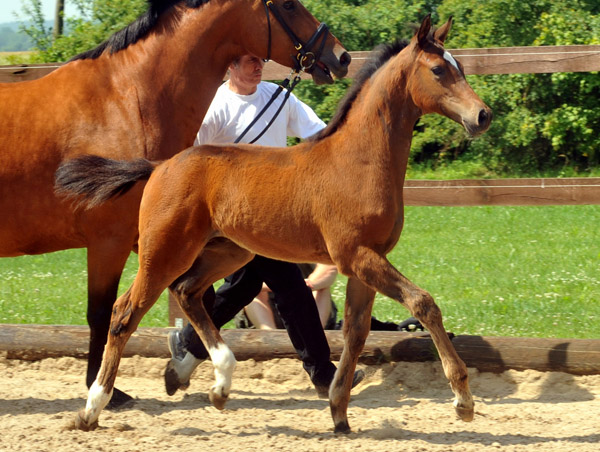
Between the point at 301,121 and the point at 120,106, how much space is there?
1.14m

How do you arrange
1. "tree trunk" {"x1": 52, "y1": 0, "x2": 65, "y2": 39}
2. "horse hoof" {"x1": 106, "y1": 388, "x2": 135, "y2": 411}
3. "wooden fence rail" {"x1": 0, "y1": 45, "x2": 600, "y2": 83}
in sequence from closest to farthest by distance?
"horse hoof" {"x1": 106, "y1": 388, "x2": 135, "y2": 411}, "wooden fence rail" {"x1": 0, "y1": 45, "x2": 600, "y2": 83}, "tree trunk" {"x1": 52, "y1": 0, "x2": 65, "y2": 39}

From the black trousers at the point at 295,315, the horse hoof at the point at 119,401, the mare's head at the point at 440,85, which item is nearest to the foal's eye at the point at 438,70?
the mare's head at the point at 440,85

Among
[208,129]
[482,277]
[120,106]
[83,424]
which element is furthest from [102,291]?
[482,277]

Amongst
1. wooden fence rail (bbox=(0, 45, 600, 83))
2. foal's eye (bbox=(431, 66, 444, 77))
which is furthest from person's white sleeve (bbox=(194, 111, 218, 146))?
foal's eye (bbox=(431, 66, 444, 77))

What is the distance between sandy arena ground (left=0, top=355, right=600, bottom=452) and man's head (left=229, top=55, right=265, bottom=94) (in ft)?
5.40

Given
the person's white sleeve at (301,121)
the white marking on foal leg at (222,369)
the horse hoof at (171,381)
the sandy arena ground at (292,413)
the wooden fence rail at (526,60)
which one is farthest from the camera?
the wooden fence rail at (526,60)

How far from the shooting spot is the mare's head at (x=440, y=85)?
391 cm

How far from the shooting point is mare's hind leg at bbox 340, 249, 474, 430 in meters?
3.90

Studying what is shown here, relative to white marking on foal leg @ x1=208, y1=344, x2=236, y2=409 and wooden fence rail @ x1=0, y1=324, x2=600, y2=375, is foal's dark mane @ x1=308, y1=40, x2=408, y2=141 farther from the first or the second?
wooden fence rail @ x1=0, y1=324, x2=600, y2=375

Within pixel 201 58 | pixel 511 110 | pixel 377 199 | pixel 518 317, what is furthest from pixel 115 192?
pixel 511 110

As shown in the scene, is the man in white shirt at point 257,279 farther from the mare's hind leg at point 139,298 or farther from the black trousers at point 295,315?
the mare's hind leg at point 139,298

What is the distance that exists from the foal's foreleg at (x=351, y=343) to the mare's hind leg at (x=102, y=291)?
47.7 inches

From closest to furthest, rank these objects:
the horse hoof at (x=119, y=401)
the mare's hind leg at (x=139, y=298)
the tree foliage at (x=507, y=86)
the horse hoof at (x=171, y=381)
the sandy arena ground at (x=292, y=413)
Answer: the sandy arena ground at (x=292, y=413) → the mare's hind leg at (x=139, y=298) → the horse hoof at (x=119, y=401) → the horse hoof at (x=171, y=381) → the tree foliage at (x=507, y=86)

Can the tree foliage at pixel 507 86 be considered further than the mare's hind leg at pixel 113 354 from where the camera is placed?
Yes
